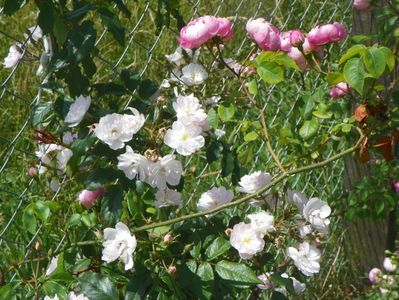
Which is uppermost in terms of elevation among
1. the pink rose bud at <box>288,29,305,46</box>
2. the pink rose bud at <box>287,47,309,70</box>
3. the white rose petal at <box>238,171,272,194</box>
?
the pink rose bud at <box>288,29,305,46</box>

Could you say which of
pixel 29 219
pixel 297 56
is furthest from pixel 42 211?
pixel 297 56

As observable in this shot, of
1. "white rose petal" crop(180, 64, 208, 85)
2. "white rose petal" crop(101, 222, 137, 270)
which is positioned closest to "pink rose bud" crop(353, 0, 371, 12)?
"white rose petal" crop(180, 64, 208, 85)

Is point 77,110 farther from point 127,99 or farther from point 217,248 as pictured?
point 127,99

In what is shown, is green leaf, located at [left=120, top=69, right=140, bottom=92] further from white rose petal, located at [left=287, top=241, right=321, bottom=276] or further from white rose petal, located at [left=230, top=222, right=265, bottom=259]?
white rose petal, located at [left=287, top=241, right=321, bottom=276]

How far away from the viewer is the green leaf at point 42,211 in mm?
1750

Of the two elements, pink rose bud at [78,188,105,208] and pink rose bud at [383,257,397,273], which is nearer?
pink rose bud at [78,188,105,208]

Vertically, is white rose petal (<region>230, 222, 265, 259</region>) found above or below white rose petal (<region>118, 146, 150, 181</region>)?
below

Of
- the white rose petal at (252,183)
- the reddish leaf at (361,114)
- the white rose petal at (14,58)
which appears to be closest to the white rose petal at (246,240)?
the white rose petal at (252,183)

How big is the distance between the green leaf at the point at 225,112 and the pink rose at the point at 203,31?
14cm

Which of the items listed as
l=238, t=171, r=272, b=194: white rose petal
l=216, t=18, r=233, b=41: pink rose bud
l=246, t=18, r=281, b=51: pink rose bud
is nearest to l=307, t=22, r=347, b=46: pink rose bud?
l=246, t=18, r=281, b=51: pink rose bud

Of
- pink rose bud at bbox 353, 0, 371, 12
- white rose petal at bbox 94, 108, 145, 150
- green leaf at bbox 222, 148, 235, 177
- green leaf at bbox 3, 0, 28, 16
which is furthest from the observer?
pink rose bud at bbox 353, 0, 371, 12

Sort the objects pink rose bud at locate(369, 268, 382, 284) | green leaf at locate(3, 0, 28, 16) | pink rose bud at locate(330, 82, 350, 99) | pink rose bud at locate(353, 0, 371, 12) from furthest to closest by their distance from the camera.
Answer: pink rose bud at locate(369, 268, 382, 284), pink rose bud at locate(353, 0, 371, 12), pink rose bud at locate(330, 82, 350, 99), green leaf at locate(3, 0, 28, 16)

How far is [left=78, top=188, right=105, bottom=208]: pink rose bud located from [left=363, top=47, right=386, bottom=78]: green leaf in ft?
1.92

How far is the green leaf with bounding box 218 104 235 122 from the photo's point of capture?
73.5 inches
